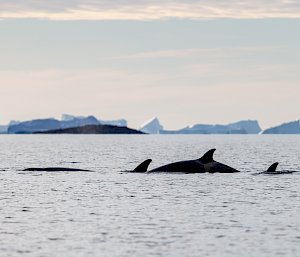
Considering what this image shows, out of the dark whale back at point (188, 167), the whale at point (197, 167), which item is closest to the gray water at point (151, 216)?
the whale at point (197, 167)

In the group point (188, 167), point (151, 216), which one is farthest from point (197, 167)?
point (151, 216)

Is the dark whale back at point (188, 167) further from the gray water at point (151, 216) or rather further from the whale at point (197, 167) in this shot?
the gray water at point (151, 216)

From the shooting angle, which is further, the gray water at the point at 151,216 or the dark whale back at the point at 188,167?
the dark whale back at the point at 188,167

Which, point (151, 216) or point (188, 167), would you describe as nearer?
point (151, 216)

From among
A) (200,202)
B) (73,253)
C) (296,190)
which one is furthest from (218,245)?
(296,190)

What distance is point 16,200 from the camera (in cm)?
5228

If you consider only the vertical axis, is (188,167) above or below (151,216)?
above

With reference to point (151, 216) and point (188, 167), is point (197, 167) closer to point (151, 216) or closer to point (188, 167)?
point (188, 167)

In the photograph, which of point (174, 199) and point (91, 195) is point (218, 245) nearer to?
point (174, 199)

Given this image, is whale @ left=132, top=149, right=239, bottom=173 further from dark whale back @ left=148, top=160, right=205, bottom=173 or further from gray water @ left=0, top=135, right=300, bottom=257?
gray water @ left=0, top=135, right=300, bottom=257

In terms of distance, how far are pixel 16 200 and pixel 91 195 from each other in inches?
205

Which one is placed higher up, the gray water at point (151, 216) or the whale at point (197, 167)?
the whale at point (197, 167)

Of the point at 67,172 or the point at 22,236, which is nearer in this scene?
the point at 22,236

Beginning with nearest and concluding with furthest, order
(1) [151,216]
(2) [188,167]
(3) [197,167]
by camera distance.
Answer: (1) [151,216]
(3) [197,167]
(2) [188,167]
